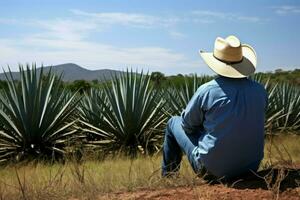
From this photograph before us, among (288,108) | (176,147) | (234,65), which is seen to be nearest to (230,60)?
(234,65)

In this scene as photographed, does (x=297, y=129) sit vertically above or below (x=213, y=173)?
below

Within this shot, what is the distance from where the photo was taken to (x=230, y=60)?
184 inches

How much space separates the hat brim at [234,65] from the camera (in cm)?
453

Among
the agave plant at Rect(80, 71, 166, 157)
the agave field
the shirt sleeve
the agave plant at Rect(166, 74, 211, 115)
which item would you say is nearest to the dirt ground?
the shirt sleeve

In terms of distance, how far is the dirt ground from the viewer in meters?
3.81

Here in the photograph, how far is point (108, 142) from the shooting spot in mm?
10430

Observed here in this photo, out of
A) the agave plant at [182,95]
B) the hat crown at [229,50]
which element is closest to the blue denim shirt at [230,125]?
the hat crown at [229,50]

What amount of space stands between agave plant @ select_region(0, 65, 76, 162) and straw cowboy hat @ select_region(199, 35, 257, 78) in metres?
5.15

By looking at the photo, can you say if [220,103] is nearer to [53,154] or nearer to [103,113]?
[53,154]

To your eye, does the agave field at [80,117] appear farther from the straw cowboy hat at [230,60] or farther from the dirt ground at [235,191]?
the dirt ground at [235,191]

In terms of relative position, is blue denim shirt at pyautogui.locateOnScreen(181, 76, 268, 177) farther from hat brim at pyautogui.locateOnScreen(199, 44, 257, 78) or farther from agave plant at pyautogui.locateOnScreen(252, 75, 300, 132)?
agave plant at pyautogui.locateOnScreen(252, 75, 300, 132)

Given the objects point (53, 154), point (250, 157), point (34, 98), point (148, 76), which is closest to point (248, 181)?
point (250, 157)

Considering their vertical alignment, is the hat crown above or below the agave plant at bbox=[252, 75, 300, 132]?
above

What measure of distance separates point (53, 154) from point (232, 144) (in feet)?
17.9
